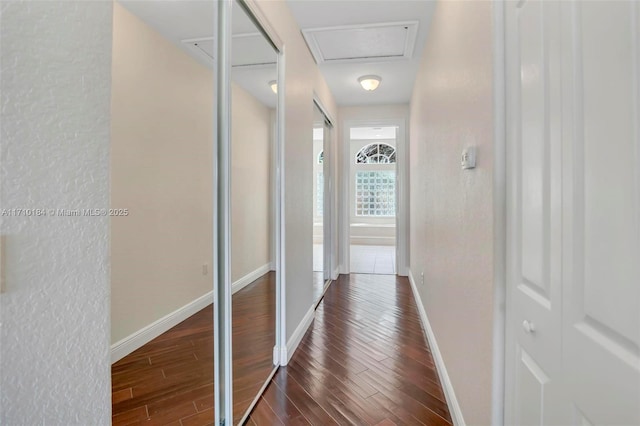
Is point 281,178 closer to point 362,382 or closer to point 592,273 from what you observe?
point 362,382

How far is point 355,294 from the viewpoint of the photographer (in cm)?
400

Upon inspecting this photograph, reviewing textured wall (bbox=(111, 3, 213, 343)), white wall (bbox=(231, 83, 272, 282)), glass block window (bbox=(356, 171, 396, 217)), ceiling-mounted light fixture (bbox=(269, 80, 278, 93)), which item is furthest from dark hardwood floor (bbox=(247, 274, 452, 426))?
glass block window (bbox=(356, 171, 396, 217))

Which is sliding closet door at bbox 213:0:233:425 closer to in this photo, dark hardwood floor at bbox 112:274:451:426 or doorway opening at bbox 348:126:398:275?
dark hardwood floor at bbox 112:274:451:426

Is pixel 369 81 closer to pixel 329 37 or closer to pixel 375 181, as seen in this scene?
pixel 329 37

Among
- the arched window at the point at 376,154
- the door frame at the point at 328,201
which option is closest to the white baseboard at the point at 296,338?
the door frame at the point at 328,201

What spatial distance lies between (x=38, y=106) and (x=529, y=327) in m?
1.29

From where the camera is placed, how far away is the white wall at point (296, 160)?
2301mm

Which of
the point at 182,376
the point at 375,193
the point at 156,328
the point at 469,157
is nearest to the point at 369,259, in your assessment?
the point at 375,193

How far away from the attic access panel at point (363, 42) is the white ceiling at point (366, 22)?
0.05 m

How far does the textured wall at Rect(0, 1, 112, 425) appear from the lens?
21.4 inches

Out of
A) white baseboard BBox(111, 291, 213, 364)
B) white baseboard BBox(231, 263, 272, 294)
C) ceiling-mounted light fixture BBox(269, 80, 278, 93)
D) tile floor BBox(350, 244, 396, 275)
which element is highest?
ceiling-mounted light fixture BBox(269, 80, 278, 93)

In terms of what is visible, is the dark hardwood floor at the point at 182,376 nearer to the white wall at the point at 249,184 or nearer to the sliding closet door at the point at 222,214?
the sliding closet door at the point at 222,214

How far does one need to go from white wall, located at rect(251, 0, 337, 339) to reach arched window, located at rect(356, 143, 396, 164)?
6439 millimetres

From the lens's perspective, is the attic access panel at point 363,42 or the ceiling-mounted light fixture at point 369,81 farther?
the ceiling-mounted light fixture at point 369,81
